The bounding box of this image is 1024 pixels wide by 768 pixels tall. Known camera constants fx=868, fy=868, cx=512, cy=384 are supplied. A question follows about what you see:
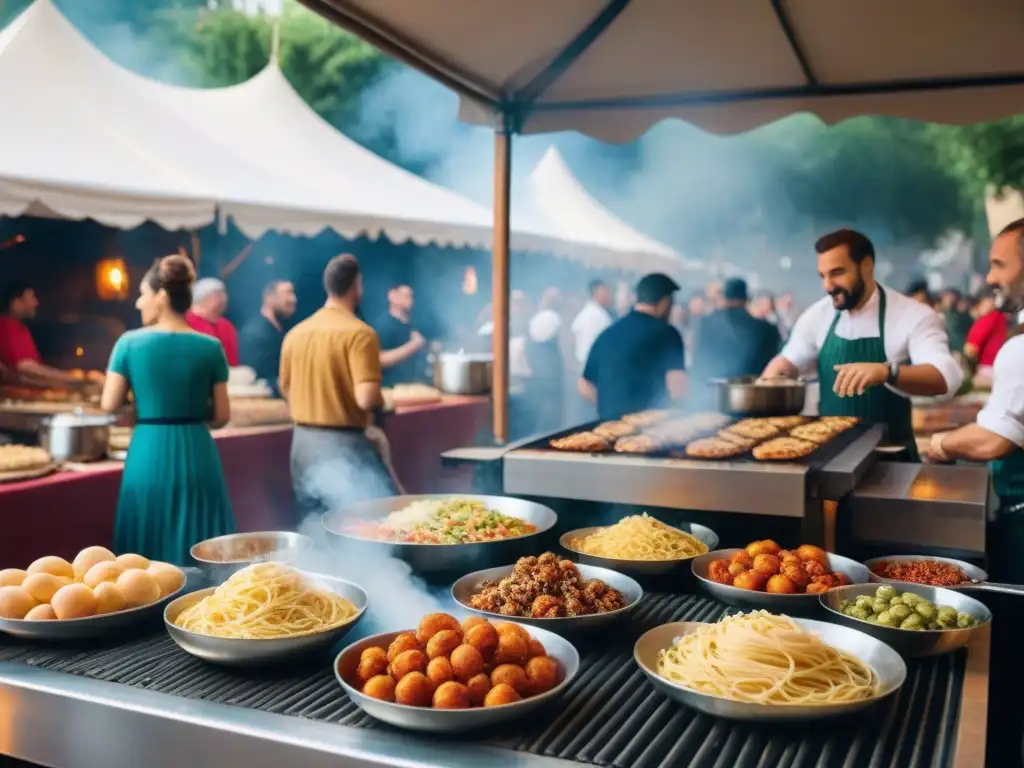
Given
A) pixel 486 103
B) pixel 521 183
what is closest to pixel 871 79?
pixel 486 103

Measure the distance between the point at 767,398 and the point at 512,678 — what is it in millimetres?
2206

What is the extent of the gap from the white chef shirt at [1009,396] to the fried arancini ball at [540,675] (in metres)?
1.98

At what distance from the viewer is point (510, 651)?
1598 millimetres

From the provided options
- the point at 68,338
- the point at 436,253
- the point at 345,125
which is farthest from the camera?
the point at 345,125

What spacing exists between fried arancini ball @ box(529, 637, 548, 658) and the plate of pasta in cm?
57

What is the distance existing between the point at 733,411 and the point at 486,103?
2336 millimetres

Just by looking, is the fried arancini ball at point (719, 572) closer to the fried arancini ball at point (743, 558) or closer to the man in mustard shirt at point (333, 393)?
the fried arancini ball at point (743, 558)

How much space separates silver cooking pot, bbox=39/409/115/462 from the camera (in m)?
4.12

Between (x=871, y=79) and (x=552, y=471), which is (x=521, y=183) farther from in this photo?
(x=552, y=471)

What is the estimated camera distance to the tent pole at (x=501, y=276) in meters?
5.01

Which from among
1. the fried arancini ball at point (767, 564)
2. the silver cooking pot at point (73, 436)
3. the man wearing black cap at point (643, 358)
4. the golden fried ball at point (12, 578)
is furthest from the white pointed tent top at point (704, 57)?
the fried arancini ball at point (767, 564)

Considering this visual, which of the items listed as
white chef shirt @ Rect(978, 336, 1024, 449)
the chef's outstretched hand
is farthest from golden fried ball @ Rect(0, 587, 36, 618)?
white chef shirt @ Rect(978, 336, 1024, 449)

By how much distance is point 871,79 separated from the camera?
460 cm

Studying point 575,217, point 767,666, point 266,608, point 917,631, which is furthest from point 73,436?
point 575,217
